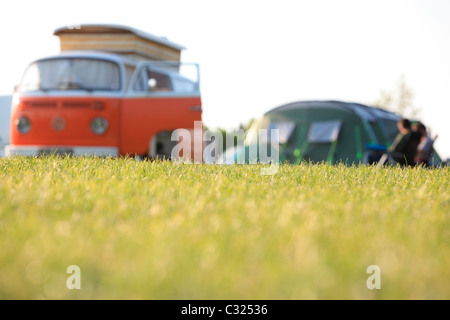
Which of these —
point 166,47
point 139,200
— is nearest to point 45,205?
point 139,200

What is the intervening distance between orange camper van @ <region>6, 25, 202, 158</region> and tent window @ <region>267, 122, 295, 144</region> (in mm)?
4584

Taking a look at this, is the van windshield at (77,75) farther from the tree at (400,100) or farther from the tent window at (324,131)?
the tree at (400,100)

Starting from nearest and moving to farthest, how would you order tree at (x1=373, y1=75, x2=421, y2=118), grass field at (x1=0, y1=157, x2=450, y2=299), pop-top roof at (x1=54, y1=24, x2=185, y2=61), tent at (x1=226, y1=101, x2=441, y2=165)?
grass field at (x1=0, y1=157, x2=450, y2=299) → pop-top roof at (x1=54, y1=24, x2=185, y2=61) → tent at (x1=226, y1=101, x2=441, y2=165) → tree at (x1=373, y1=75, x2=421, y2=118)

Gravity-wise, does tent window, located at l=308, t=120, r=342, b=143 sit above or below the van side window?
below

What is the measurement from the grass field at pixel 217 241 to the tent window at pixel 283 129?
8210 millimetres

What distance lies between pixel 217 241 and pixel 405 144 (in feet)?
27.0

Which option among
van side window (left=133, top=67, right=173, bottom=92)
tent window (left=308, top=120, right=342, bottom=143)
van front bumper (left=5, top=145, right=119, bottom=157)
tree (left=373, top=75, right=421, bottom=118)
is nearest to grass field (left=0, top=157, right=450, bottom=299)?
van front bumper (left=5, top=145, right=119, bottom=157)

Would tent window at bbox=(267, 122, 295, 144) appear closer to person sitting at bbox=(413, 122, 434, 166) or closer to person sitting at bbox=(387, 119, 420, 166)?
person sitting at bbox=(387, 119, 420, 166)

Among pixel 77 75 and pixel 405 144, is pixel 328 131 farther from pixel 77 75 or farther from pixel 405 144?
pixel 77 75

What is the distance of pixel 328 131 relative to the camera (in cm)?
1188

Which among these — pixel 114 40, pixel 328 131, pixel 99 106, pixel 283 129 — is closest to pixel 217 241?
pixel 99 106

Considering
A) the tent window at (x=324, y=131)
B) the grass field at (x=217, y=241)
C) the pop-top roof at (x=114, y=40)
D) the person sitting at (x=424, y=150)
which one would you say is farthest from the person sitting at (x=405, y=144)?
the grass field at (x=217, y=241)

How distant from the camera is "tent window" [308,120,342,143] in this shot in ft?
38.5

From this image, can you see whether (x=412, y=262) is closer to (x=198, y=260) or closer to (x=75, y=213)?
(x=198, y=260)
